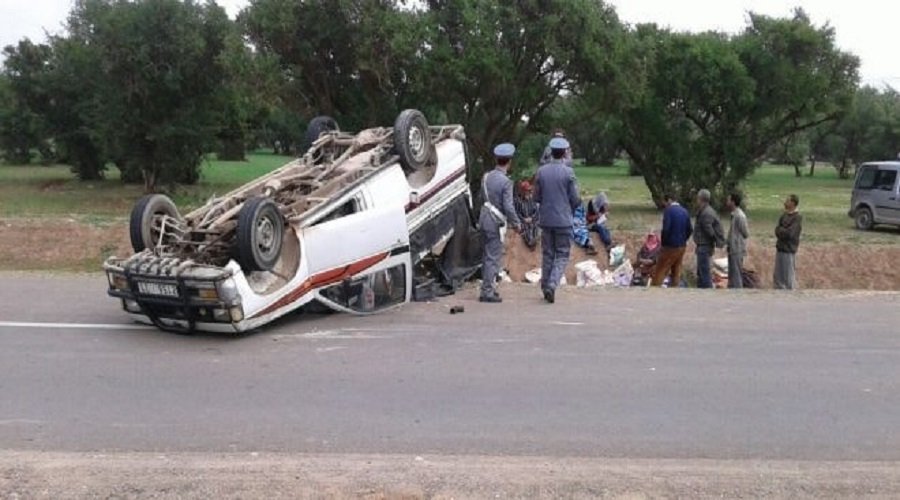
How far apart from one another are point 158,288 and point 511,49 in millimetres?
16030

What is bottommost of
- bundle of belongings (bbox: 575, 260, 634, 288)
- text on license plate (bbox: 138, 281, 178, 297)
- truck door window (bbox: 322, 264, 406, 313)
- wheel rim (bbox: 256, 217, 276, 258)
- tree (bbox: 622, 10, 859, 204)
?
bundle of belongings (bbox: 575, 260, 634, 288)

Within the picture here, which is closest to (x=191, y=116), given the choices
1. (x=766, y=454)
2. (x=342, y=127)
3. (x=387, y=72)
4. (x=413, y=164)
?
(x=342, y=127)

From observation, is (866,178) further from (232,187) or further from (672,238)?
(232,187)

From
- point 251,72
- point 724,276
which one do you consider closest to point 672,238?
point 724,276

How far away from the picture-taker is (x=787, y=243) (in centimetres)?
1333

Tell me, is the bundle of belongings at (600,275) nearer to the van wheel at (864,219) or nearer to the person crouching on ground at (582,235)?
the person crouching on ground at (582,235)

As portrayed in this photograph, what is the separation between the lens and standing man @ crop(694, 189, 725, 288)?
43.7ft

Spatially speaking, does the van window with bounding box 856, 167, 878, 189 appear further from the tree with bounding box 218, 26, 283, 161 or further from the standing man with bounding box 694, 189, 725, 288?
the tree with bounding box 218, 26, 283, 161

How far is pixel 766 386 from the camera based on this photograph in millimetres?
6613

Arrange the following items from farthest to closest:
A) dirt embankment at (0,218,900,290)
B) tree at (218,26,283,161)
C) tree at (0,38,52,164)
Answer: tree at (0,38,52,164), tree at (218,26,283,161), dirt embankment at (0,218,900,290)

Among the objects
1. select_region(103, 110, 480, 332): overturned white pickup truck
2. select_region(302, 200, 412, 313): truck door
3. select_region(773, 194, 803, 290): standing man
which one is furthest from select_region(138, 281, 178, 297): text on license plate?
select_region(773, 194, 803, 290): standing man

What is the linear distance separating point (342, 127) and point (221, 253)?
16.5m

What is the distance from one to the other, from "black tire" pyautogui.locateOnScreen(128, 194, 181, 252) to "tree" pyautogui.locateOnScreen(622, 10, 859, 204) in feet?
63.6

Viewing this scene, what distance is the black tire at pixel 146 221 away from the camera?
8.34 m
